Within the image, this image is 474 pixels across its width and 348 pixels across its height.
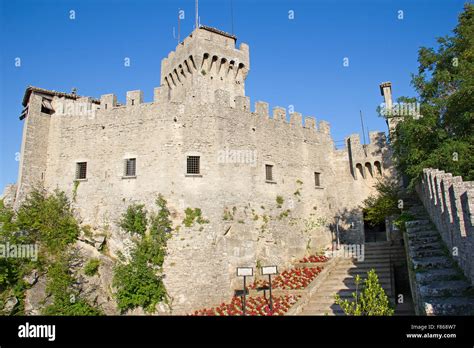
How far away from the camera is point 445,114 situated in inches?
545

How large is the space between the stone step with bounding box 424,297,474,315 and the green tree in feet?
21.6

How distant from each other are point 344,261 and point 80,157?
1539 centimetres

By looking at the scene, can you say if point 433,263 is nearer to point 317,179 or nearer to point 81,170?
point 317,179

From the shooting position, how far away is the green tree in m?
12.7

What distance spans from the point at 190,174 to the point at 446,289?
12305mm

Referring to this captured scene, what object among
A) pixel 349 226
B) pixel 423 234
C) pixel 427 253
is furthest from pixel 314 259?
pixel 427 253

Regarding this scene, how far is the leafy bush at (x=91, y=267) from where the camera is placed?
51.9ft

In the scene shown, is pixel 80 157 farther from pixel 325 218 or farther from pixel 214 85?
pixel 325 218

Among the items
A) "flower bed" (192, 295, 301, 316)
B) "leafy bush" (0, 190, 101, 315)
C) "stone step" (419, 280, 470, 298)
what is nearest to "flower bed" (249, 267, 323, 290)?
"flower bed" (192, 295, 301, 316)

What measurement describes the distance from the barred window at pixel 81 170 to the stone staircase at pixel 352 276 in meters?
13.1

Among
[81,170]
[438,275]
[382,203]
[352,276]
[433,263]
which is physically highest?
[81,170]

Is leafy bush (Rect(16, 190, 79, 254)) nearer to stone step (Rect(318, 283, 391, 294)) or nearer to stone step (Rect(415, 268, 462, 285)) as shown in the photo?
stone step (Rect(318, 283, 391, 294))

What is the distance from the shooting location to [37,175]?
18.3m

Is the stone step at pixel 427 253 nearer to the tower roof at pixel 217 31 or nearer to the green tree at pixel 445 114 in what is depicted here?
the green tree at pixel 445 114
